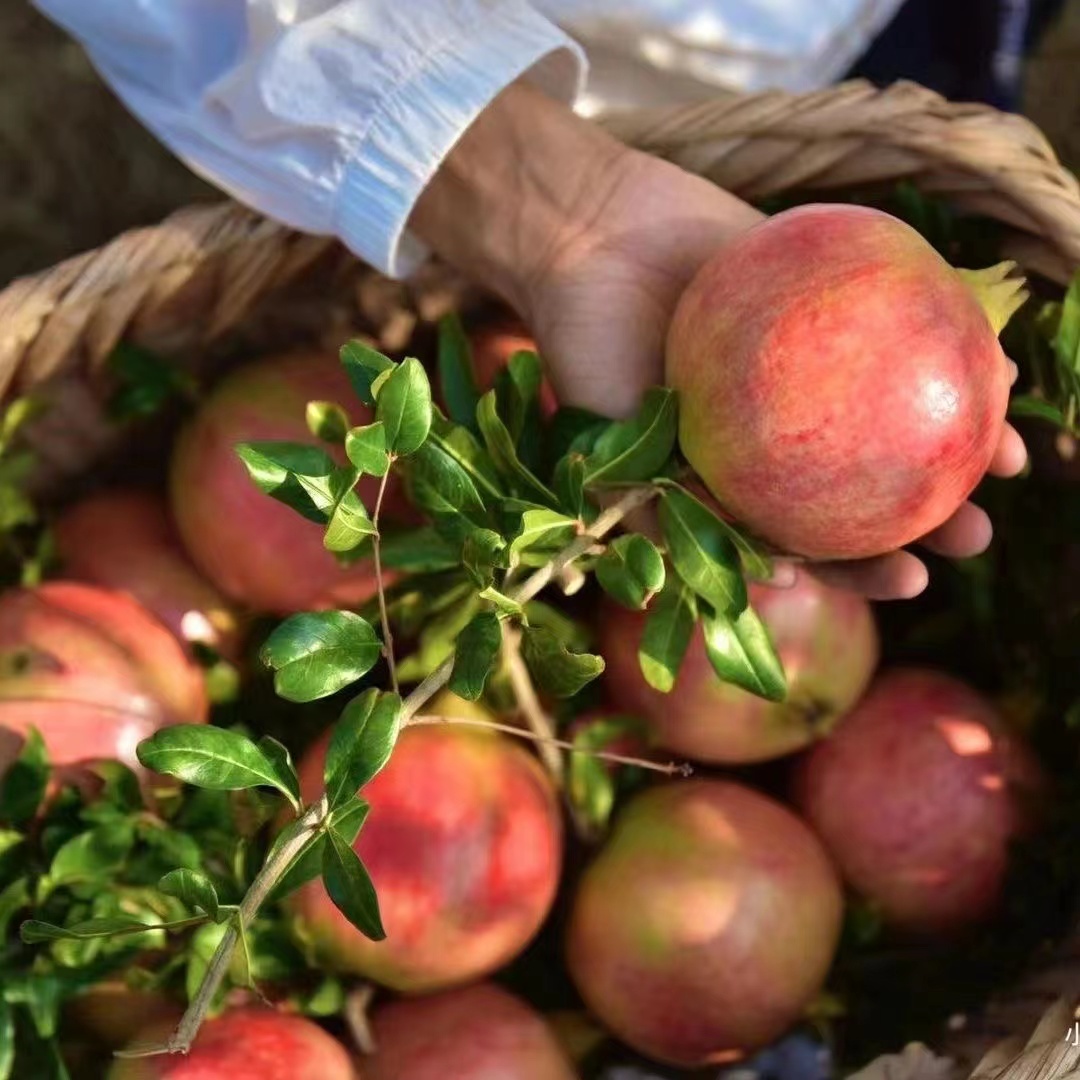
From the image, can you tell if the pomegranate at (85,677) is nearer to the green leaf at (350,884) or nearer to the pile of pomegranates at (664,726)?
the pile of pomegranates at (664,726)

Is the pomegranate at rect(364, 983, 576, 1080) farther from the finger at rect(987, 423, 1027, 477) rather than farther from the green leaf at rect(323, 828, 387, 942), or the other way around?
the finger at rect(987, 423, 1027, 477)

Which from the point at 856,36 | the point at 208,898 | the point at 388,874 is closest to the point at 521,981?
the point at 388,874

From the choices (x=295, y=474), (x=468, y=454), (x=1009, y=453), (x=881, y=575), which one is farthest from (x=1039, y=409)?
(x=295, y=474)

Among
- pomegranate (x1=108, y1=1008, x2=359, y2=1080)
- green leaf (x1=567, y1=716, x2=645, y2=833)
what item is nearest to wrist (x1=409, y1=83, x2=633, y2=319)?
green leaf (x1=567, y1=716, x2=645, y2=833)

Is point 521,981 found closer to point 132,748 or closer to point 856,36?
point 132,748

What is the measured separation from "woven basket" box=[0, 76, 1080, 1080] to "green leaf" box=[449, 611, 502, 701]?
416 millimetres

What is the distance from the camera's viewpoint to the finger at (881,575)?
848 mm

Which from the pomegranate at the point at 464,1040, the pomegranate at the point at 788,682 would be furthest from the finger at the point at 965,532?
the pomegranate at the point at 464,1040

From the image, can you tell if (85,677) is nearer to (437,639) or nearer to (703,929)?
(437,639)

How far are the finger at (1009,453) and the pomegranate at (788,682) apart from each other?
16cm

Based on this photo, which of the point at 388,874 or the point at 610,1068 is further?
the point at 610,1068

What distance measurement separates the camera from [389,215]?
0.93 meters

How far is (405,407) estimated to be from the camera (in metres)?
0.67

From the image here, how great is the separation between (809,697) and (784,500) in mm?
287
